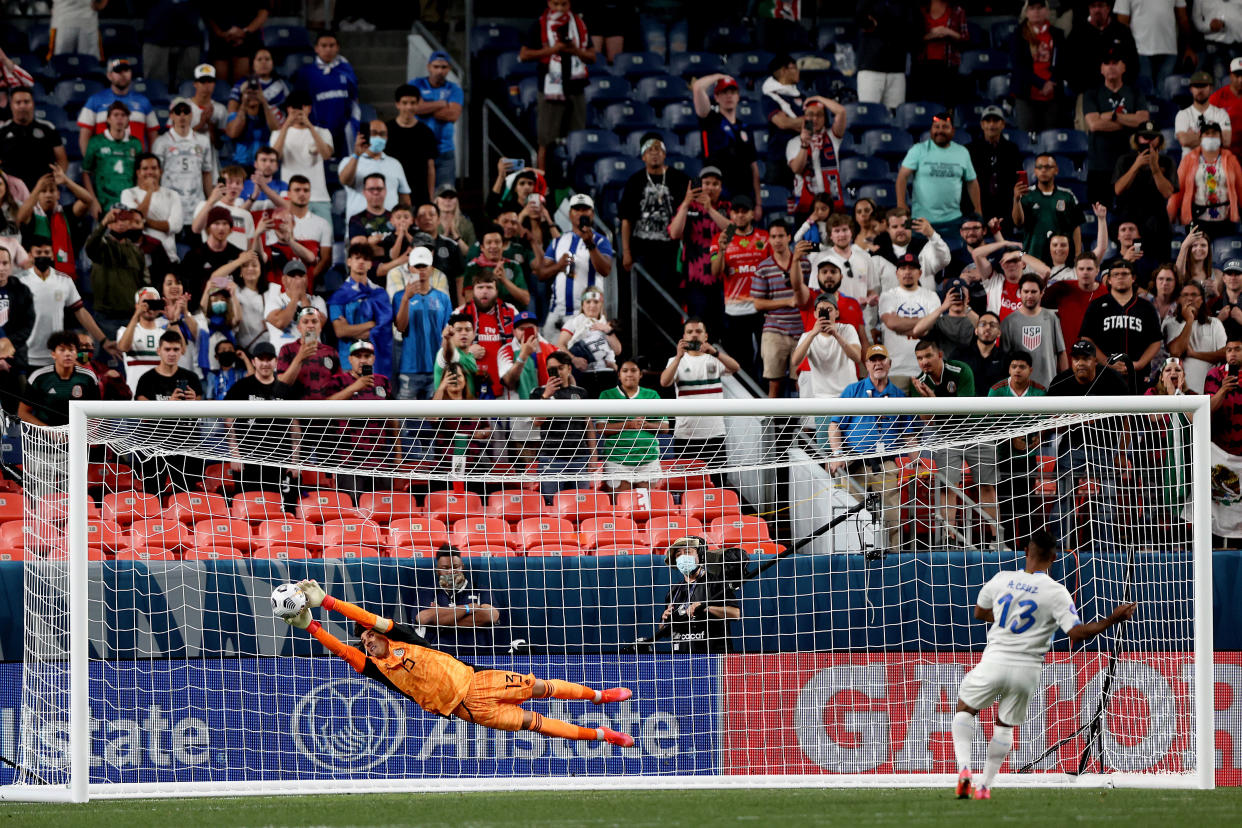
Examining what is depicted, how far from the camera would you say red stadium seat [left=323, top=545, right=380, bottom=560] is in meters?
10.7

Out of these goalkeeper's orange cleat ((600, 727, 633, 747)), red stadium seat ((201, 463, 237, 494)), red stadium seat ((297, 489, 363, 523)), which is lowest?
goalkeeper's orange cleat ((600, 727, 633, 747))

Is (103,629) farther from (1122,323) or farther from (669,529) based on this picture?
(1122,323)

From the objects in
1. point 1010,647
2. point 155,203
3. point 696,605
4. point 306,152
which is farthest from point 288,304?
point 1010,647

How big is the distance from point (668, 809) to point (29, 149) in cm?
849

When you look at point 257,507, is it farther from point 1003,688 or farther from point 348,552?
point 1003,688

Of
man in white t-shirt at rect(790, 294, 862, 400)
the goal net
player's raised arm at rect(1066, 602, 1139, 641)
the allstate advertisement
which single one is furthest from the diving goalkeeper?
man in white t-shirt at rect(790, 294, 862, 400)

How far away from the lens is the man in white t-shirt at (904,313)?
13148 mm

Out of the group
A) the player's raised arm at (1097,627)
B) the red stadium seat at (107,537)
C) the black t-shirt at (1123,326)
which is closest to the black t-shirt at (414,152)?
the red stadium seat at (107,537)

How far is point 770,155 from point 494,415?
6.78 meters

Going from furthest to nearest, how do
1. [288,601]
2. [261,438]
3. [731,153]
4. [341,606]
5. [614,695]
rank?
1. [731,153]
2. [261,438]
3. [614,695]
4. [341,606]
5. [288,601]

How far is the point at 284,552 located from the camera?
10.8 m

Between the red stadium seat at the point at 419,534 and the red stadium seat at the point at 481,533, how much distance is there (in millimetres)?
87

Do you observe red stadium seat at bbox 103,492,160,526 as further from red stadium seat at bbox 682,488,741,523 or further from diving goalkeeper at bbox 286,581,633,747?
red stadium seat at bbox 682,488,741,523

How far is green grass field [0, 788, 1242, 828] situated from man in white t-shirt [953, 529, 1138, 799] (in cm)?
29
